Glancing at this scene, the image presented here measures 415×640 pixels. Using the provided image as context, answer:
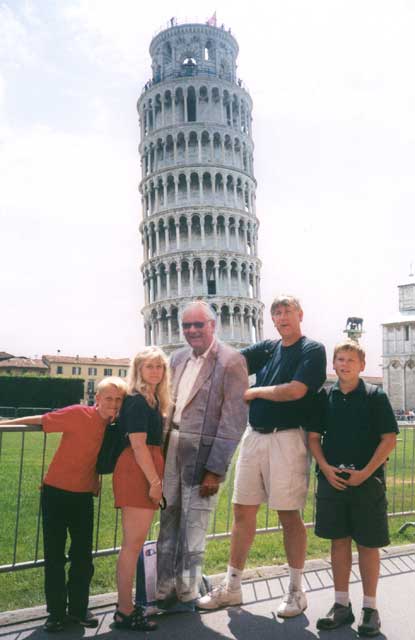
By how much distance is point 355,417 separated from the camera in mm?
4102

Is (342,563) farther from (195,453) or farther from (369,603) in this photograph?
(195,453)

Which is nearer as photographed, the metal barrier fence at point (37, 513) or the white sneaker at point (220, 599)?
the white sneaker at point (220, 599)

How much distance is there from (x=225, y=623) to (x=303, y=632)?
540 mm

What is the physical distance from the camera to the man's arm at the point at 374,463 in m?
3.99

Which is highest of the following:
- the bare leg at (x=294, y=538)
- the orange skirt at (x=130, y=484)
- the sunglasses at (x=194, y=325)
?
the sunglasses at (x=194, y=325)

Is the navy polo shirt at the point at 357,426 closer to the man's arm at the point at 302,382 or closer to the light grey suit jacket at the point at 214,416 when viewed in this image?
the man's arm at the point at 302,382

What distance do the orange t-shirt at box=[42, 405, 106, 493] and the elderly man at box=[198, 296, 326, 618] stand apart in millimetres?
1166

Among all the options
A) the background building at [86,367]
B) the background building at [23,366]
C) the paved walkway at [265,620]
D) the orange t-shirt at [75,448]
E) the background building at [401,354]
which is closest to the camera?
the paved walkway at [265,620]

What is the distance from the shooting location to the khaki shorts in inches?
164

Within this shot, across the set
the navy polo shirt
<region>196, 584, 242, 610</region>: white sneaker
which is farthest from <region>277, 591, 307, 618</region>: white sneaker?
the navy polo shirt

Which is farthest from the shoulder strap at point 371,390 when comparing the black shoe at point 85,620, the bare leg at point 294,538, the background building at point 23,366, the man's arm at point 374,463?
the background building at point 23,366

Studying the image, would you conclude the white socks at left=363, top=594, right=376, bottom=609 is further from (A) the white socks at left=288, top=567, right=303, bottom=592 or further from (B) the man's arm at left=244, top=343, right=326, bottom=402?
(B) the man's arm at left=244, top=343, right=326, bottom=402

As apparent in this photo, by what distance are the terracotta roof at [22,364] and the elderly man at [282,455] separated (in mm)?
74587

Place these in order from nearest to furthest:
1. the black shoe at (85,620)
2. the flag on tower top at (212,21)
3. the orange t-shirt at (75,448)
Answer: the black shoe at (85,620) → the orange t-shirt at (75,448) → the flag on tower top at (212,21)
